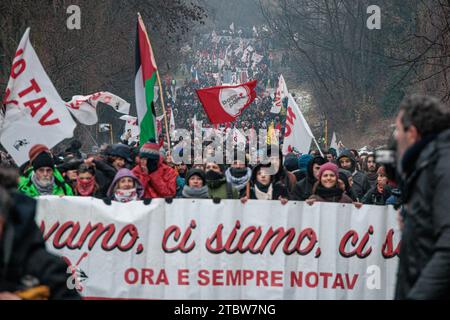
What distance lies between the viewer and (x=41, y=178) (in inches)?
387

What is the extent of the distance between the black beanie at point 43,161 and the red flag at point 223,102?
4.93 meters

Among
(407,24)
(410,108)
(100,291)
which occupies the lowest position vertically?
(100,291)

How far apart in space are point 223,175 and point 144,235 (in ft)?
7.18

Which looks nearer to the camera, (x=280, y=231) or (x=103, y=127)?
(x=280, y=231)

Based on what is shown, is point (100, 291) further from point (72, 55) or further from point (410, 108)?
point (72, 55)

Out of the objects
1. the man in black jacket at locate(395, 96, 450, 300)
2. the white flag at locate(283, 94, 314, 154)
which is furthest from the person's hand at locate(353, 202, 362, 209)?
the white flag at locate(283, 94, 314, 154)

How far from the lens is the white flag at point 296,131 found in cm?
1530

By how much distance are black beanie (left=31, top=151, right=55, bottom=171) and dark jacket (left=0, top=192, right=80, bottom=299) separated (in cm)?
612

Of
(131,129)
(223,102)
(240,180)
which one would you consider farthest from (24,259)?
(131,129)

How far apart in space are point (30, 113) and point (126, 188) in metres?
1.62

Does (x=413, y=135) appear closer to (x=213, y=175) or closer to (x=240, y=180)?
(x=213, y=175)

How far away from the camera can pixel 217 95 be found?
1480 cm

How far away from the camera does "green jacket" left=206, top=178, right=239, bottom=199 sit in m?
10.4
